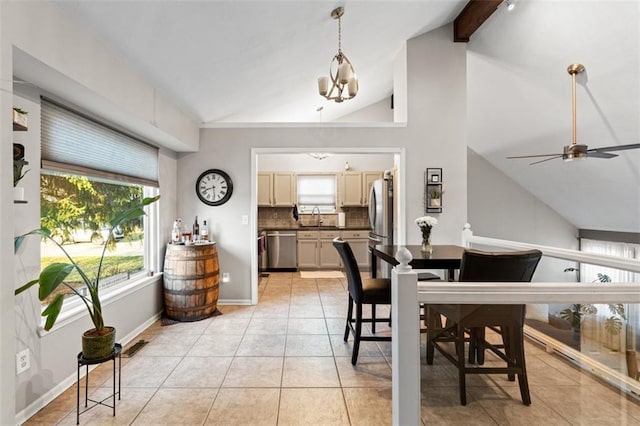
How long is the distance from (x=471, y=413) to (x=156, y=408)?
6.34 ft

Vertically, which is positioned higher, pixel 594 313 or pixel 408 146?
pixel 408 146

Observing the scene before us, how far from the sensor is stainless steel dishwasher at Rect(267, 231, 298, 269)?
649cm

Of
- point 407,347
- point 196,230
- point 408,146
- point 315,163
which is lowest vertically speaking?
point 407,347

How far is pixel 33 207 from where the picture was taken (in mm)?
2004

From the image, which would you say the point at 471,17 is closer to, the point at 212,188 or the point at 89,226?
the point at 212,188

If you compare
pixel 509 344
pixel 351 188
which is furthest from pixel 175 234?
pixel 351 188

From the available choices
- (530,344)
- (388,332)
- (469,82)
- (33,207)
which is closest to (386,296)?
(388,332)

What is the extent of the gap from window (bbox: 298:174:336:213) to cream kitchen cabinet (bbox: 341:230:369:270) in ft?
2.65

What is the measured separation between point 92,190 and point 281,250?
403 cm

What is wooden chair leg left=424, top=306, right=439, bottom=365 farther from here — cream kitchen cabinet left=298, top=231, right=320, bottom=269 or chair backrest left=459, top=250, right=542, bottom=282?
cream kitchen cabinet left=298, top=231, right=320, bottom=269

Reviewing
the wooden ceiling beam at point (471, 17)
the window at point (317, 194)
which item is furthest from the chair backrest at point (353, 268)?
the window at point (317, 194)

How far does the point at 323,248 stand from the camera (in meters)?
6.61

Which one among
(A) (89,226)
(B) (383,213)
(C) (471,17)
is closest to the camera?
(A) (89,226)

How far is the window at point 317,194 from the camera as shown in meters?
7.14
